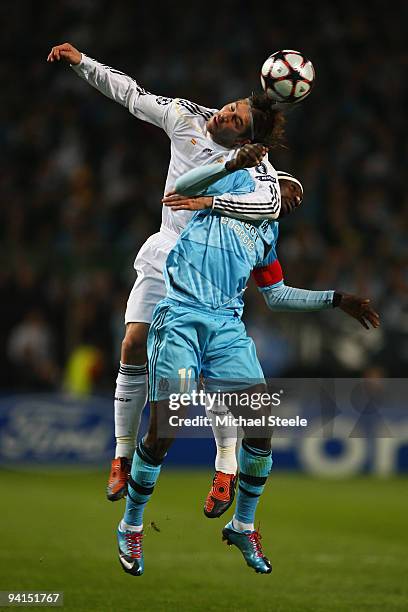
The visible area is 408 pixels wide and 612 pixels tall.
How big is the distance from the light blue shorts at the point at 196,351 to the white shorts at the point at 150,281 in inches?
17.7

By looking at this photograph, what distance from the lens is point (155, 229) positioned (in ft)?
50.9

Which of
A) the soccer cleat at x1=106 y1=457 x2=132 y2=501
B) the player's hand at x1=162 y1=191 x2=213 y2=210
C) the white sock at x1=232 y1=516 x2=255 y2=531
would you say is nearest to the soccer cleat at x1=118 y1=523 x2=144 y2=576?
the soccer cleat at x1=106 y1=457 x2=132 y2=501

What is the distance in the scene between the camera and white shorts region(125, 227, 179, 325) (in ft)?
24.6

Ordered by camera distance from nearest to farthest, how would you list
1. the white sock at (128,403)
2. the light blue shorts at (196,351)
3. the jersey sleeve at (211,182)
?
1. the jersey sleeve at (211,182)
2. the light blue shorts at (196,351)
3. the white sock at (128,403)

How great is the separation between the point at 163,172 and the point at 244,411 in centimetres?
1056

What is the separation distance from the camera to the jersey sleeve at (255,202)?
6.89 m

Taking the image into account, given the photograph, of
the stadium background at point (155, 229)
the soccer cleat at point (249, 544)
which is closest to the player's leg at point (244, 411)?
the soccer cleat at point (249, 544)

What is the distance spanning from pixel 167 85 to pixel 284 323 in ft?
17.0

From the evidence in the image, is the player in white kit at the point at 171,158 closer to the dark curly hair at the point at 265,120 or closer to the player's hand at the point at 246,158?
the dark curly hair at the point at 265,120

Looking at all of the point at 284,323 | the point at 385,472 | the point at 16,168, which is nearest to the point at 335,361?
the point at 284,323

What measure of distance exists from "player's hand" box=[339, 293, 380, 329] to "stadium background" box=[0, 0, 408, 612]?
7.67 ft

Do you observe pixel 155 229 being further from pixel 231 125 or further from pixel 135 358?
pixel 231 125

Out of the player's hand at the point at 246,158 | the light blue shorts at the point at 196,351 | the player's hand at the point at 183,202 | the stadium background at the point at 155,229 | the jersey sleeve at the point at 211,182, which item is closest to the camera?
the player's hand at the point at 246,158

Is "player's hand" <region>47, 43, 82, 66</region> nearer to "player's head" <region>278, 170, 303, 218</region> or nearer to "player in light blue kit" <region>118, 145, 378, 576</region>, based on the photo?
"player in light blue kit" <region>118, 145, 378, 576</region>
